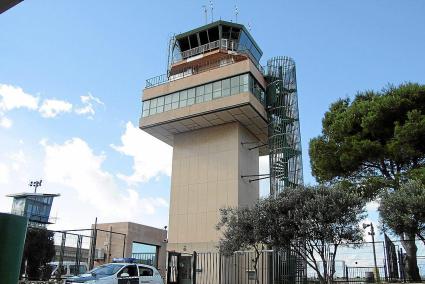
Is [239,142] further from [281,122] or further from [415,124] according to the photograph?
[415,124]

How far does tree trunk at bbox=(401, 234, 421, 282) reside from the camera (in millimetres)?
19781

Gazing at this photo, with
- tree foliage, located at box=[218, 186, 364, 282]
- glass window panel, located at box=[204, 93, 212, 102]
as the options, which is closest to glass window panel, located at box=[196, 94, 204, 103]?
glass window panel, located at box=[204, 93, 212, 102]

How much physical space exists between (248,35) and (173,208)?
17.6 m

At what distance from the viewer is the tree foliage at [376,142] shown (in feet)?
81.5

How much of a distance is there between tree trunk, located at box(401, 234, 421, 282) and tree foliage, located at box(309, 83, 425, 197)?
4.88 m

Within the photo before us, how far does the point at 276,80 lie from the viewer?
125ft

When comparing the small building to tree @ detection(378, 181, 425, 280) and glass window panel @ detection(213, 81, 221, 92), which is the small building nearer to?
glass window panel @ detection(213, 81, 221, 92)

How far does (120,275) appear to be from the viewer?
16312mm

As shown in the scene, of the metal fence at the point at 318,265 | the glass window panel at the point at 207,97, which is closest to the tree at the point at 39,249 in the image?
the metal fence at the point at 318,265

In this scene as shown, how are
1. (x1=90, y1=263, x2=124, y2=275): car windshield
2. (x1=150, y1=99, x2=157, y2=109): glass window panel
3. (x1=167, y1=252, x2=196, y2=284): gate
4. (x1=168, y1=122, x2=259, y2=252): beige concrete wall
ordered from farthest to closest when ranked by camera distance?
(x1=150, y1=99, x2=157, y2=109): glass window panel
(x1=168, y1=122, x2=259, y2=252): beige concrete wall
(x1=167, y1=252, x2=196, y2=284): gate
(x1=90, y1=263, x2=124, y2=275): car windshield

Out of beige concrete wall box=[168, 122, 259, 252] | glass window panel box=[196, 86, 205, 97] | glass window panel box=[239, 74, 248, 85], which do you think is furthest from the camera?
glass window panel box=[196, 86, 205, 97]

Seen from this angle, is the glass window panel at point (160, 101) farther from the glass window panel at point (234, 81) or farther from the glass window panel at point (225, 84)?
the glass window panel at point (234, 81)

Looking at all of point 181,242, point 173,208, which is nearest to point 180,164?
point 173,208

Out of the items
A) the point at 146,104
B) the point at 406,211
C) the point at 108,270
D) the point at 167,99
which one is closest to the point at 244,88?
the point at 167,99
